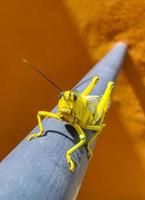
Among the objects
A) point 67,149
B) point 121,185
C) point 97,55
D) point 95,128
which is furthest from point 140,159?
point 67,149

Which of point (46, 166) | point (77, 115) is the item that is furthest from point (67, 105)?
point (46, 166)

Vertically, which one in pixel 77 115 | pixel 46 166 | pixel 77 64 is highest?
pixel 77 64

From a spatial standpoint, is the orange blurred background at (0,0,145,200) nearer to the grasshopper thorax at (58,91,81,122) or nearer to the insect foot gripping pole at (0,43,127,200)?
the insect foot gripping pole at (0,43,127,200)

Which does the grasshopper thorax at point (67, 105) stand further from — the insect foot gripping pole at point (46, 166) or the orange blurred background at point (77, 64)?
the orange blurred background at point (77, 64)

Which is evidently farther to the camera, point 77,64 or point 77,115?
point 77,64

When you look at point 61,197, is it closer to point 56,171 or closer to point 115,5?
point 56,171

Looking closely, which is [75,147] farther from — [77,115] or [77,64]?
[77,64]

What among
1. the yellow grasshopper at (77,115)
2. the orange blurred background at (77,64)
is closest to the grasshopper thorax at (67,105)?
the yellow grasshopper at (77,115)
